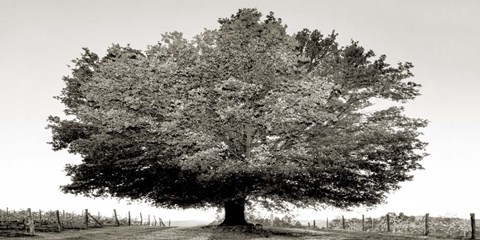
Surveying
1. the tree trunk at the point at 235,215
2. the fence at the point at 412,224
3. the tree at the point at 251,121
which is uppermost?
the tree at the point at 251,121

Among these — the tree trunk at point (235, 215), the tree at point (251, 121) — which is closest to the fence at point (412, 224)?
the tree at point (251, 121)

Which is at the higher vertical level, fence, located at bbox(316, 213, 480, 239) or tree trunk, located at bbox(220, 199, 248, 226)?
tree trunk, located at bbox(220, 199, 248, 226)

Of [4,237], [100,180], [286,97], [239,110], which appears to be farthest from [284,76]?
[4,237]

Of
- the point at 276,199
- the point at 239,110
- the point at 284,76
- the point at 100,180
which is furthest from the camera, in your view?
the point at 100,180

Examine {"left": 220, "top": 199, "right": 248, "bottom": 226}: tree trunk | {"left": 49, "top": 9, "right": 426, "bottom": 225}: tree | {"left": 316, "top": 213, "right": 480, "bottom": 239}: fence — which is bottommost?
{"left": 316, "top": 213, "right": 480, "bottom": 239}: fence

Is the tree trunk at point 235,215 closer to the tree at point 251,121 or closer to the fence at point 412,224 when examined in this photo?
the tree at point 251,121

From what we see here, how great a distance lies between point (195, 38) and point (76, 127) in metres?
13.7

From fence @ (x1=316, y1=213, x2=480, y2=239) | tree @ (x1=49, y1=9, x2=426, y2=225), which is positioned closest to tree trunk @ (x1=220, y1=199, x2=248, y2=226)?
tree @ (x1=49, y1=9, x2=426, y2=225)

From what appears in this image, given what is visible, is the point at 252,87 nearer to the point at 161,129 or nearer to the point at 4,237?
the point at 161,129

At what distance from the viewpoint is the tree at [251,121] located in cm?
2403

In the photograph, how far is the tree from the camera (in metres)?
24.0

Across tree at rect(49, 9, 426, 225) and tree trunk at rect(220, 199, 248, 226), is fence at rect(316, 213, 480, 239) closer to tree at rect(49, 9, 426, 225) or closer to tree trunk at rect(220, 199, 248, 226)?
tree at rect(49, 9, 426, 225)

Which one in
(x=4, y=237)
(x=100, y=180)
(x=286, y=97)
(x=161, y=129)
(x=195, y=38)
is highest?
(x=195, y=38)

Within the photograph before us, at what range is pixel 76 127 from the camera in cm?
3269
